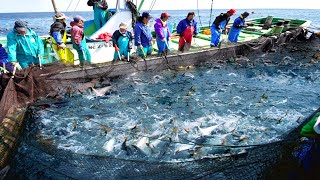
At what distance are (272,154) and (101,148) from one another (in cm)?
388

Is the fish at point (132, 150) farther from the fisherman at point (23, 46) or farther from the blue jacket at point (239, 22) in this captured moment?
the blue jacket at point (239, 22)

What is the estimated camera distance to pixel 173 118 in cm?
784

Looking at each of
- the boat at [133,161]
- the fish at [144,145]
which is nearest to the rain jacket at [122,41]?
the boat at [133,161]

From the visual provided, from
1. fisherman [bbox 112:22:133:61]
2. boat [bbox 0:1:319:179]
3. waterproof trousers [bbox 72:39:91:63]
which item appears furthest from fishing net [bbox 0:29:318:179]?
fisherman [bbox 112:22:133:61]

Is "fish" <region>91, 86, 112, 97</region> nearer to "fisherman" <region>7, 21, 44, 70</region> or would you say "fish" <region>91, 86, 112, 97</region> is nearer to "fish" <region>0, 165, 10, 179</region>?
"fisherman" <region>7, 21, 44, 70</region>

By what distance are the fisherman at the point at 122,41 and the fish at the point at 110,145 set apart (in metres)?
4.67

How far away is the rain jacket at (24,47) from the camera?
8.18 m

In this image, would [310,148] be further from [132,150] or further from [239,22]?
[239,22]

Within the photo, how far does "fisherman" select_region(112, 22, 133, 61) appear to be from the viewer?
1036cm

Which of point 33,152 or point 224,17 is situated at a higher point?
point 224,17

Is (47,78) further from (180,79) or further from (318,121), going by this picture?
(318,121)

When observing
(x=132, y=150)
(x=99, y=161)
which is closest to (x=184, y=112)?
(x=132, y=150)

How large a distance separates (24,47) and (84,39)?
2.41 meters

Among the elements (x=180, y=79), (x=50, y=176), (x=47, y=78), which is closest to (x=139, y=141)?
(x=50, y=176)
